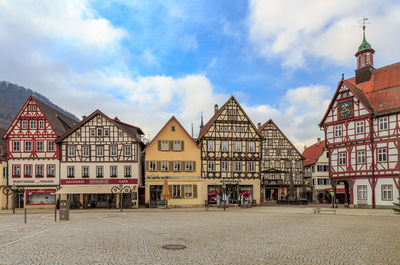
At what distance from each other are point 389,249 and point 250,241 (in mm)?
4838

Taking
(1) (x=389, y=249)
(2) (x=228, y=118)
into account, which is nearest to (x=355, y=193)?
(2) (x=228, y=118)

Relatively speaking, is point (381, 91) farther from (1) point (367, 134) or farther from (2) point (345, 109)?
(1) point (367, 134)

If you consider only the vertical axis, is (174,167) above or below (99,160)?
below

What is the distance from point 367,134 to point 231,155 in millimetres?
→ 15186

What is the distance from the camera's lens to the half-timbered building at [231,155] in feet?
141

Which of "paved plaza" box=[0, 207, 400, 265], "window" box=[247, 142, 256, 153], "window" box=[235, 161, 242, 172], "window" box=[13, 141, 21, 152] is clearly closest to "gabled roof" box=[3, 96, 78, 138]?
"window" box=[13, 141, 21, 152]

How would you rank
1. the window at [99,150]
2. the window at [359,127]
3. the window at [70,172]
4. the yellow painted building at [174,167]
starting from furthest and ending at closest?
the window at [99,150]
the yellow painted building at [174,167]
the window at [70,172]
the window at [359,127]

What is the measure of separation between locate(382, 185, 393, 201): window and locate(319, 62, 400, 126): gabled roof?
285 inches

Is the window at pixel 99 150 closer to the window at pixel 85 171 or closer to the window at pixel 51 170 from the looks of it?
the window at pixel 85 171

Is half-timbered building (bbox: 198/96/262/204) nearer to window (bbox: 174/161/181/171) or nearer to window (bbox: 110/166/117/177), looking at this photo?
window (bbox: 174/161/181/171)

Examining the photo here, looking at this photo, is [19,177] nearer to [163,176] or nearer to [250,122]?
[163,176]

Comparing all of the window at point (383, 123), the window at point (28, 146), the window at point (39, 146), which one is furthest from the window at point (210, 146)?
the window at point (28, 146)

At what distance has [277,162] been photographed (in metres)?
56.7

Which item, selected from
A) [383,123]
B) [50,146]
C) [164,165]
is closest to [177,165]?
[164,165]
